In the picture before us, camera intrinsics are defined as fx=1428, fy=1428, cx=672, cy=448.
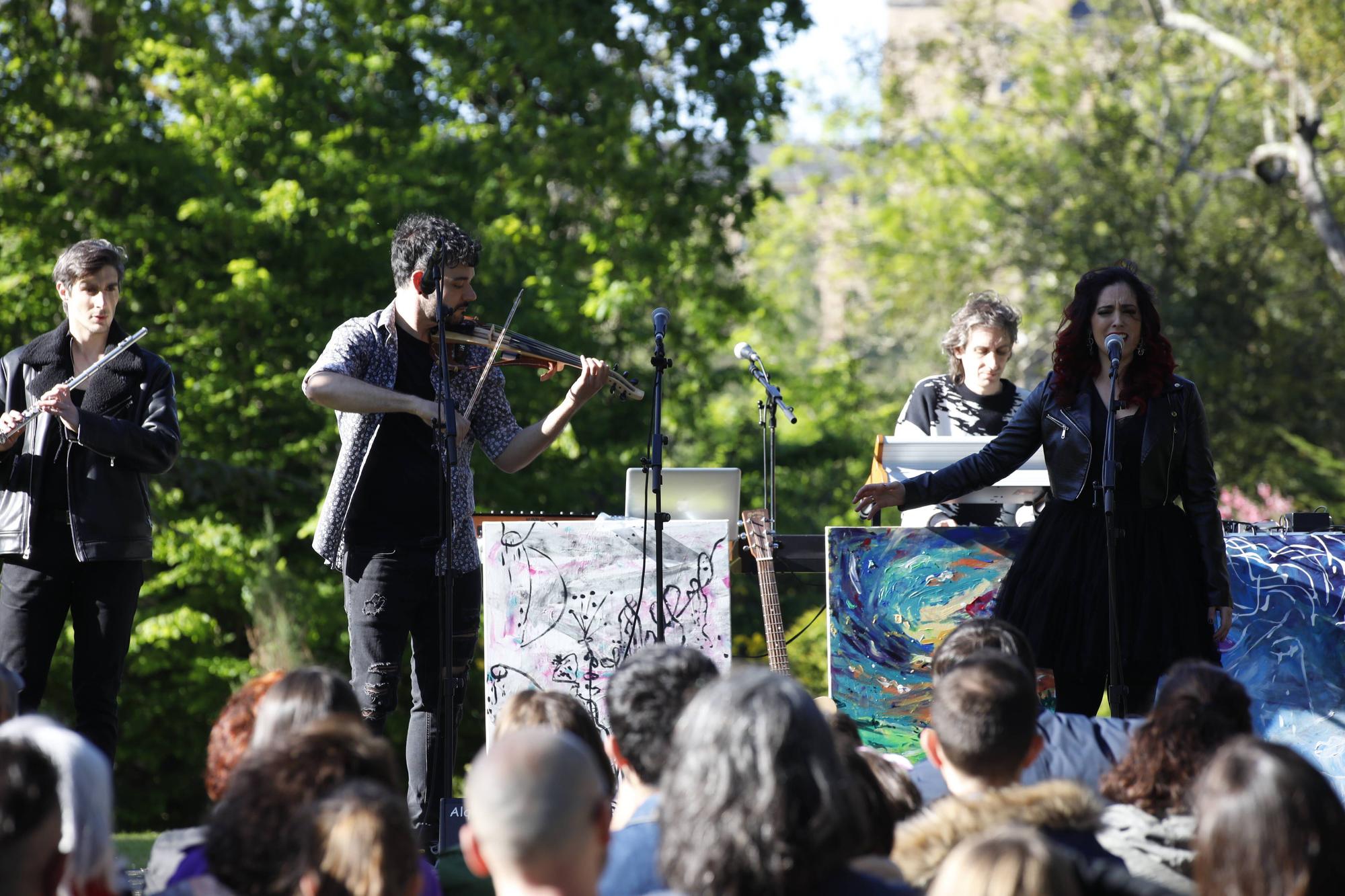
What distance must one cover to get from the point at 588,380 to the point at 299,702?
2.08 metres

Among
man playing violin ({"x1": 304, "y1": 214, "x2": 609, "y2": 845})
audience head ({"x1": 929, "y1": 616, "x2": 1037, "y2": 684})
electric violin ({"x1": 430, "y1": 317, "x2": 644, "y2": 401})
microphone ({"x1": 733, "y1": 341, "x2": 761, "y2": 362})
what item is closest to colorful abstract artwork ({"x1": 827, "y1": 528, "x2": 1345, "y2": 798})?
microphone ({"x1": 733, "y1": 341, "x2": 761, "y2": 362})

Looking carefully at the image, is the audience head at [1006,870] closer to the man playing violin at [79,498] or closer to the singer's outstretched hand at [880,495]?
the singer's outstretched hand at [880,495]

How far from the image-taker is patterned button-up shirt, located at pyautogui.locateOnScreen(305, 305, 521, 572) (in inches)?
184

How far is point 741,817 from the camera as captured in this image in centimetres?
212

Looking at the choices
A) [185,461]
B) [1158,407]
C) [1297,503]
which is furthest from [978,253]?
[1158,407]

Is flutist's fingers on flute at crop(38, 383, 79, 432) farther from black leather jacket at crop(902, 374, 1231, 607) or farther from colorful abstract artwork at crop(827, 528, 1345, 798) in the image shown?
black leather jacket at crop(902, 374, 1231, 607)

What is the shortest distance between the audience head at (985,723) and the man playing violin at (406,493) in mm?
→ 2115

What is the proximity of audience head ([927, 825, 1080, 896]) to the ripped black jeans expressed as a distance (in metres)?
2.77

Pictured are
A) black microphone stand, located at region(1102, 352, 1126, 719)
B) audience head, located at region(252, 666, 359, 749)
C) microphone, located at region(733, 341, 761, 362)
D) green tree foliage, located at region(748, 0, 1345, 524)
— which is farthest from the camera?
green tree foliage, located at region(748, 0, 1345, 524)

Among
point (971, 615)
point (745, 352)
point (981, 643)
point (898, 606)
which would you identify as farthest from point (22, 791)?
point (971, 615)

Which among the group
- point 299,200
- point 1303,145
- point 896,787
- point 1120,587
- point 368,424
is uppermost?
point 1303,145

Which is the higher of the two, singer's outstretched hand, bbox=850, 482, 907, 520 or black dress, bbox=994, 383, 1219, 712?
singer's outstretched hand, bbox=850, 482, 907, 520

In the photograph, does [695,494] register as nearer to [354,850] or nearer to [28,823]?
[354,850]

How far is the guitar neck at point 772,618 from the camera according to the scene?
17.7 feet
